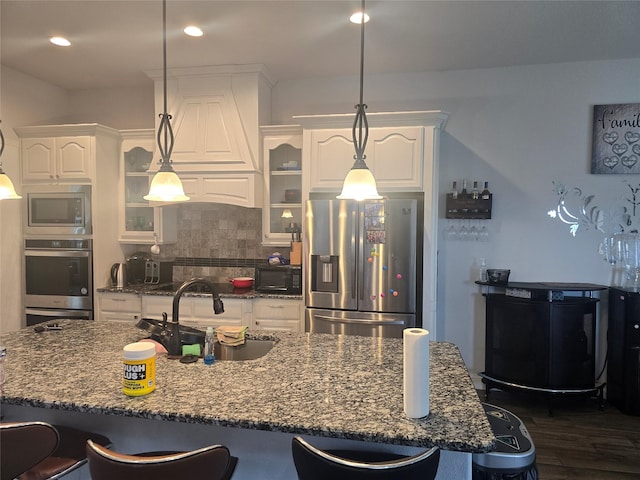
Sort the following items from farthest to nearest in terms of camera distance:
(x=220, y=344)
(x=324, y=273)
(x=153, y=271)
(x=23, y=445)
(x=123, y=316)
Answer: (x=153, y=271) → (x=123, y=316) → (x=324, y=273) → (x=220, y=344) → (x=23, y=445)

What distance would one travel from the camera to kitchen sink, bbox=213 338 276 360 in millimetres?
2209

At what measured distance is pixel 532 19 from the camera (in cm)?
281

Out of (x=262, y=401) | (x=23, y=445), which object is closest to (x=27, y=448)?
(x=23, y=445)

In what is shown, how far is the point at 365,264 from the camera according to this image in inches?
130

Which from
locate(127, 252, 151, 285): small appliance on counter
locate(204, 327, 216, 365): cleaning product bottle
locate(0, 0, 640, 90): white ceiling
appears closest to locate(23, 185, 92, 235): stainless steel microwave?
locate(127, 252, 151, 285): small appliance on counter

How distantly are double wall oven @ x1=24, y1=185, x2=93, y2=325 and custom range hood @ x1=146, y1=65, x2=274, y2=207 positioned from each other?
1.03 meters

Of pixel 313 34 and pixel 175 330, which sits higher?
pixel 313 34

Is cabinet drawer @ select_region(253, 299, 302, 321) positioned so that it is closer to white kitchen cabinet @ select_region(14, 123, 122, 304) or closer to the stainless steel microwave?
white kitchen cabinet @ select_region(14, 123, 122, 304)

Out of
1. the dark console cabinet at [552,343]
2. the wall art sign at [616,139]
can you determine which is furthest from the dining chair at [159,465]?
the wall art sign at [616,139]

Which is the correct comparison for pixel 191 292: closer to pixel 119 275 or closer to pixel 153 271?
pixel 153 271

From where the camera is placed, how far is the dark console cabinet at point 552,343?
3.34 m

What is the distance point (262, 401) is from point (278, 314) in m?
2.17

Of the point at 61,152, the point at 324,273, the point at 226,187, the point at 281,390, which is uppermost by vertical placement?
the point at 61,152

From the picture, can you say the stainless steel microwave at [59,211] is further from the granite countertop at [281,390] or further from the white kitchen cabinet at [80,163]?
the granite countertop at [281,390]
